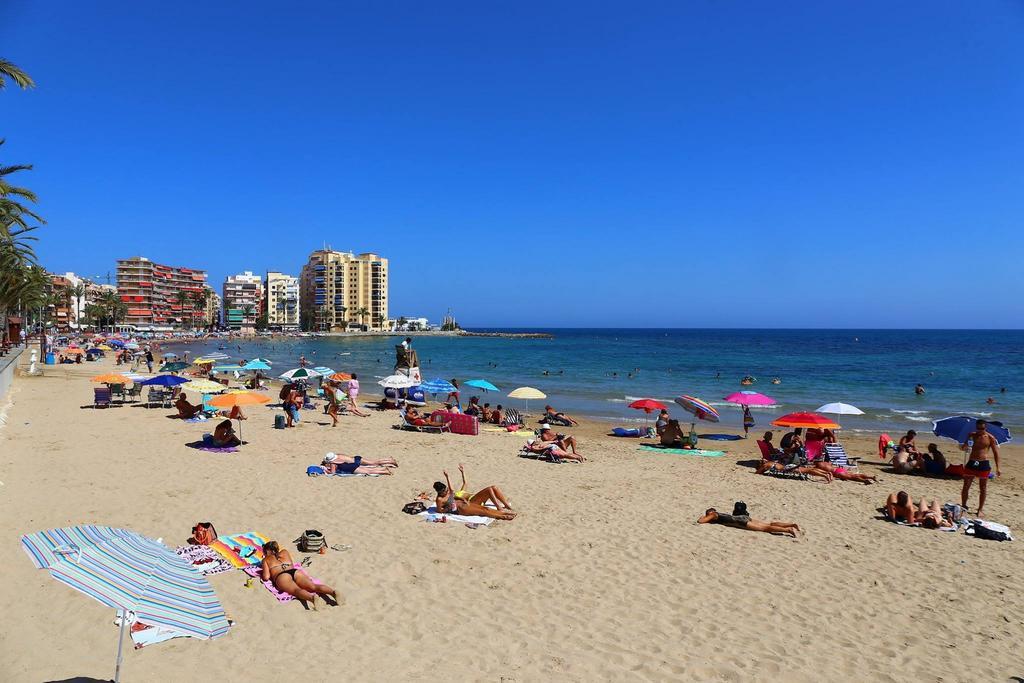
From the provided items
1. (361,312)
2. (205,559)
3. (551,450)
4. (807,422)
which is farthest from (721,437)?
(361,312)

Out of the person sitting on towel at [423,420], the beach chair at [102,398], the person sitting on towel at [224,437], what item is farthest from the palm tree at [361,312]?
the person sitting on towel at [224,437]

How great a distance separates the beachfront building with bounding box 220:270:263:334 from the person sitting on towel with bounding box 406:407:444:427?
152372 mm

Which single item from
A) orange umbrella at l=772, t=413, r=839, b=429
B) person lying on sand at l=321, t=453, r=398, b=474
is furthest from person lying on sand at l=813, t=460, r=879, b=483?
person lying on sand at l=321, t=453, r=398, b=474

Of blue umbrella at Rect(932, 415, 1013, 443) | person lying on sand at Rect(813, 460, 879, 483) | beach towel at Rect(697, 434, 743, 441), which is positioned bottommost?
beach towel at Rect(697, 434, 743, 441)

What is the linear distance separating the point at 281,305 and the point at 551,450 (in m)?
168

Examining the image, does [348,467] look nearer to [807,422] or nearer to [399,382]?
[399,382]

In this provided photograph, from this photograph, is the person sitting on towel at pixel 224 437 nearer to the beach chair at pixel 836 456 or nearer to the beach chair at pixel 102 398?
the beach chair at pixel 102 398

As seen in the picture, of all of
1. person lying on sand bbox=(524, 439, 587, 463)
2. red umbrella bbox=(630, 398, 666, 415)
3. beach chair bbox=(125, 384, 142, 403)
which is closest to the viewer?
person lying on sand bbox=(524, 439, 587, 463)

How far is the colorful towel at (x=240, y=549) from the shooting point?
7129 millimetres

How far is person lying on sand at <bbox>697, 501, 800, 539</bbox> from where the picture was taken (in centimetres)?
899

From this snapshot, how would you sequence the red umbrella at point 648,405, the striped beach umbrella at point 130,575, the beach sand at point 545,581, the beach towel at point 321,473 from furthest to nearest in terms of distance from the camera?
the red umbrella at point 648,405 → the beach towel at point 321,473 → the beach sand at point 545,581 → the striped beach umbrella at point 130,575

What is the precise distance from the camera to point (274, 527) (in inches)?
338

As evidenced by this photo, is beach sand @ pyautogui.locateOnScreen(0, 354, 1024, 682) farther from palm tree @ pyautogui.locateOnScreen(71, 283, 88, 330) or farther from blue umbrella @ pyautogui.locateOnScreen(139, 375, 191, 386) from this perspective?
palm tree @ pyautogui.locateOnScreen(71, 283, 88, 330)

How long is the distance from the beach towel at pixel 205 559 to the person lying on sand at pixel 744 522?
6.53 m
